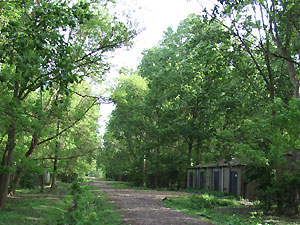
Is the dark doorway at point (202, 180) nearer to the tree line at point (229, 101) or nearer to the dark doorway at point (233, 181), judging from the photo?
the tree line at point (229, 101)

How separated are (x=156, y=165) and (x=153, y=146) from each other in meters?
2.27

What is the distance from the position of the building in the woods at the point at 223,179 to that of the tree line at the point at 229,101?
5.26ft

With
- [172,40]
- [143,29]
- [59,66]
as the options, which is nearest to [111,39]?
[143,29]

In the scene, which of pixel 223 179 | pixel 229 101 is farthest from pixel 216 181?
pixel 229 101

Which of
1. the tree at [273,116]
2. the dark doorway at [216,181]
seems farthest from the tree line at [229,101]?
the dark doorway at [216,181]

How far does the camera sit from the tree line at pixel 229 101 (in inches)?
516

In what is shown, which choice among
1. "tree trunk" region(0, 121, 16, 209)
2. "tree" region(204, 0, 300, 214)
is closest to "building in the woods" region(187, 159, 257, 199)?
"tree" region(204, 0, 300, 214)

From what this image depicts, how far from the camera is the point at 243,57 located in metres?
17.9

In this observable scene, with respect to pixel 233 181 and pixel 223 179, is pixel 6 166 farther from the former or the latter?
pixel 223 179

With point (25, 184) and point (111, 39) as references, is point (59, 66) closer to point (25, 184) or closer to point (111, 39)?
point (111, 39)

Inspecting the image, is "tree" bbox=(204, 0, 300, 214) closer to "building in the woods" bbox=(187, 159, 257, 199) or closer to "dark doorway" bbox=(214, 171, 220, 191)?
"building in the woods" bbox=(187, 159, 257, 199)

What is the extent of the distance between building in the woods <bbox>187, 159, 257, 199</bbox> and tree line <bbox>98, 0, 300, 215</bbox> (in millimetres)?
1602

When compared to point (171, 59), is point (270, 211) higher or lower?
lower

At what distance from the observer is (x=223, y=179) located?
27.8 meters
